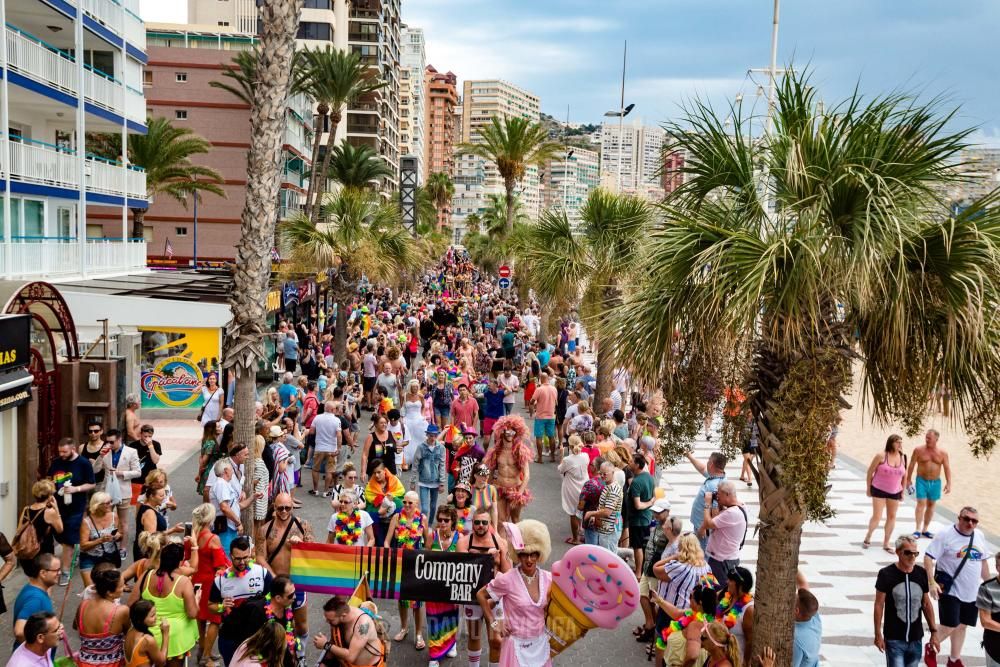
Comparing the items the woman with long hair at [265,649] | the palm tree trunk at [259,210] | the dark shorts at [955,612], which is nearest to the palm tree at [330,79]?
the palm tree trunk at [259,210]

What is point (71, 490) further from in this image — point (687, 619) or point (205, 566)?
point (687, 619)

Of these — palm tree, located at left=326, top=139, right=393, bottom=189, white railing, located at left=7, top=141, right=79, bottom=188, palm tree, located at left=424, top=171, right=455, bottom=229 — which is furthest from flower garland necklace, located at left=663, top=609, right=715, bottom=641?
palm tree, located at left=424, top=171, right=455, bottom=229

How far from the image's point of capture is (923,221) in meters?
6.59

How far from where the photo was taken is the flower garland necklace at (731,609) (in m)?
7.66

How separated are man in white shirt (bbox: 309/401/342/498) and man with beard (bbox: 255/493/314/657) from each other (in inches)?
240

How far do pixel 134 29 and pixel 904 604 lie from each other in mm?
30500

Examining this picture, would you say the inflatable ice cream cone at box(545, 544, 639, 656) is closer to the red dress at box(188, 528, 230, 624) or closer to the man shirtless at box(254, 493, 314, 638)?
the man shirtless at box(254, 493, 314, 638)

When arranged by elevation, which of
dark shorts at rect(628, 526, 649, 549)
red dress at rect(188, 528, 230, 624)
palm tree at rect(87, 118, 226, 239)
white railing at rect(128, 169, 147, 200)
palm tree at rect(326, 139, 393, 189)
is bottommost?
dark shorts at rect(628, 526, 649, 549)

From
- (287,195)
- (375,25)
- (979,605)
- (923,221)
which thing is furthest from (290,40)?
(375,25)

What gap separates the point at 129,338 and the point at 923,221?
53.9ft

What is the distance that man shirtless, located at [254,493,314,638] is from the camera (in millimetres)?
8180

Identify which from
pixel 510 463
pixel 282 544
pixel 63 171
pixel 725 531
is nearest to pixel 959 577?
pixel 725 531

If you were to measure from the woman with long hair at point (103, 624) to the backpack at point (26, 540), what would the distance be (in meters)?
2.75

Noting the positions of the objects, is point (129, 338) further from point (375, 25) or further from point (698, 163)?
point (375, 25)
